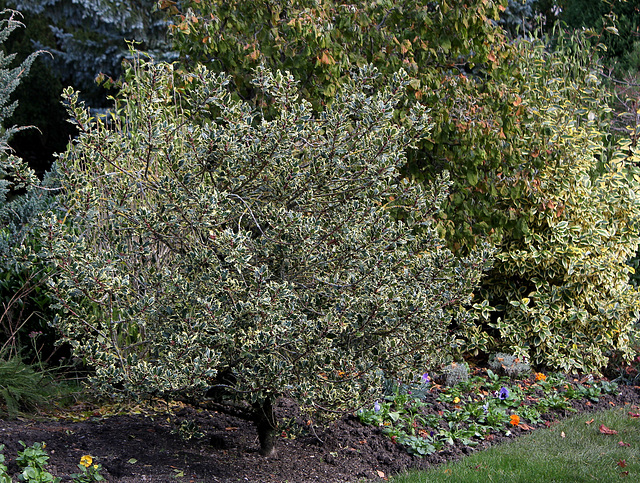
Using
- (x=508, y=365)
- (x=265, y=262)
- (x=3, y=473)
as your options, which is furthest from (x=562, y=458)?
(x=3, y=473)

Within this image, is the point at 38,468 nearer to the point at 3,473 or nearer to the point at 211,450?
the point at 3,473

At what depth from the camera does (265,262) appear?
11.1ft

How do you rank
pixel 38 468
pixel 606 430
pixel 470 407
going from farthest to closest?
1. pixel 470 407
2. pixel 606 430
3. pixel 38 468

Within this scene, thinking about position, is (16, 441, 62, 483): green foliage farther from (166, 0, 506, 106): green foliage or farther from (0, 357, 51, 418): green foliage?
(166, 0, 506, 106): green foliage

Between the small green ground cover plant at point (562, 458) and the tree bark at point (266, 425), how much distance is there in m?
0.73

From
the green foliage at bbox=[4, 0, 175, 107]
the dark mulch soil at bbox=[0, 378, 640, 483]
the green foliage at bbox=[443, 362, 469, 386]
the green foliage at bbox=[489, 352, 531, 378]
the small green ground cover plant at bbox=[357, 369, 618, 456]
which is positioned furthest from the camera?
the green foliage at bbox=[4, 0, 175, 107]

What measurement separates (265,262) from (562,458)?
2.21m

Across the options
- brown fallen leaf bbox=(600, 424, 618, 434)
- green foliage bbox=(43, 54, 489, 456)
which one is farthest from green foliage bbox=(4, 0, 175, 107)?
brown fallen leaf bbox=(600, 424, 618, 434)

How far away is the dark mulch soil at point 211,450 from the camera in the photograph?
343cm

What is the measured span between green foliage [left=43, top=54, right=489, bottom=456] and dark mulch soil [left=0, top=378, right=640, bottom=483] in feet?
1.30

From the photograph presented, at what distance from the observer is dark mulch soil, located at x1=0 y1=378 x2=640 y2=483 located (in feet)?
11.3

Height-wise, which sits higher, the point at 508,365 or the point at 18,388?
the point at 508,365

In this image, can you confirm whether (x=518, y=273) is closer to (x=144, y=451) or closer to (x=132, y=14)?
(x=144, y=451)

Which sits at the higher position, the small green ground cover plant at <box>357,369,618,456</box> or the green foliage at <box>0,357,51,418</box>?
the small green ground cover plant at <box>357,369,618,456</box>
